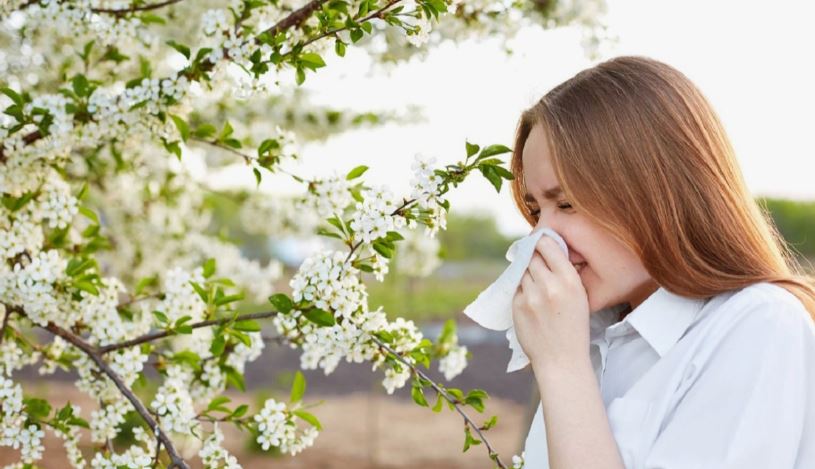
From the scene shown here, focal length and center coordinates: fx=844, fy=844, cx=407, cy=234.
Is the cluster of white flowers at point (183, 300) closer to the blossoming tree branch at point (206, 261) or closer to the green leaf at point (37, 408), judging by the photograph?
the blossoming tree branch at point (206, 261)

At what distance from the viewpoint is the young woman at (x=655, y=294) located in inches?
51.6

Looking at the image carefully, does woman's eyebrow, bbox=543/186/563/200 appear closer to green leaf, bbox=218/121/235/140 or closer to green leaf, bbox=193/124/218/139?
green leaf, bbox=218/121/235/140

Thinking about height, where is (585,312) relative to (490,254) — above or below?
above

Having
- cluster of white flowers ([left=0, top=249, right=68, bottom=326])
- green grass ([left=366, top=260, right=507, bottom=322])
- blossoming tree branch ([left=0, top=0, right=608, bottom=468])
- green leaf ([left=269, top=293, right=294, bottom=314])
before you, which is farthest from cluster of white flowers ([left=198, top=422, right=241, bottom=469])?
green grass ([left=366, top=260, right=507, bottom=322])

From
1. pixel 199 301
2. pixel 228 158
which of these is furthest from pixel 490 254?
pixel 199 301

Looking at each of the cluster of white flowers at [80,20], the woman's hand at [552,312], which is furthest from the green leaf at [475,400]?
the cluster of white flowers at [80,20]

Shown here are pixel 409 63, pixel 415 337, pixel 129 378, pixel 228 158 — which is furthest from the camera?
pixel 228 158

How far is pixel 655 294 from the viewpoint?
5.04 feet

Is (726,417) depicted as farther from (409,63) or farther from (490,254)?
(490,254)

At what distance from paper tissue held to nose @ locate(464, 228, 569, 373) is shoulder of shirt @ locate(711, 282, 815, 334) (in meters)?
0.31

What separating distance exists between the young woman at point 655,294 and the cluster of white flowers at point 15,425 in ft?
3.61

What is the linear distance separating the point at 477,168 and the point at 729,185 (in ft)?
1.53

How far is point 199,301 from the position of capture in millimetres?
2078

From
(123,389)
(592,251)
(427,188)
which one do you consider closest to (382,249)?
(427,188)
